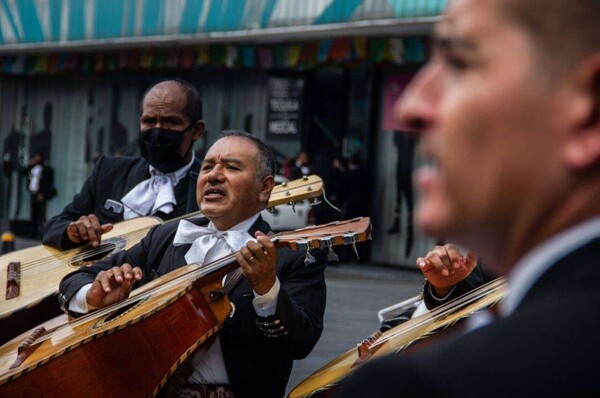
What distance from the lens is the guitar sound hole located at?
489 centimetres

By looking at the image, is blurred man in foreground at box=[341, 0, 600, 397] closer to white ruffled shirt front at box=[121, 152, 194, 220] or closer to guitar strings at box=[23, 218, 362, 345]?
guitar strings at box=[23, 218, 362, 345]

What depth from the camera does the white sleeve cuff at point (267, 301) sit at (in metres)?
3.48

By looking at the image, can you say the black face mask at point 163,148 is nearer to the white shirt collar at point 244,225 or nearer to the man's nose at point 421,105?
the white shirt collar at point 244,225

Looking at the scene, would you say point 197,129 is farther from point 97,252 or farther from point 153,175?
point 97,252

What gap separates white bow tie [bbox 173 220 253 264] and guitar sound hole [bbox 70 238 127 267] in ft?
2.99

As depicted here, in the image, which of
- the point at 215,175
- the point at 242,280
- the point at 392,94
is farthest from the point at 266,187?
the point at 392,94

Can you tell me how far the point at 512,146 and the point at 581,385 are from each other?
0.72 feet

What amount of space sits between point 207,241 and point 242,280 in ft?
0.79

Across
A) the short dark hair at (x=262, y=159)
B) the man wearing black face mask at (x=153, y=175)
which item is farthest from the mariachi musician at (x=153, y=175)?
the short dark hair at (x=262, y=159)

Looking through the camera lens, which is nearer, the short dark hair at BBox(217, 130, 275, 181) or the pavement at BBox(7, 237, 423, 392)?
the short dark hair at BBox(217, 130, 275, 181)

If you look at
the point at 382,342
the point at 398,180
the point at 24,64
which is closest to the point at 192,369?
the point at 382,342

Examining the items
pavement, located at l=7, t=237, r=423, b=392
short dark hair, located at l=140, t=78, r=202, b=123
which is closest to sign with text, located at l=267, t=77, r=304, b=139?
pavement, located at l=7, t=237, r=423, b=392

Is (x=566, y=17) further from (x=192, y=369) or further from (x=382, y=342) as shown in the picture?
(x=192, y=369)

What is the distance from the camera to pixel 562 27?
3.18 feet
